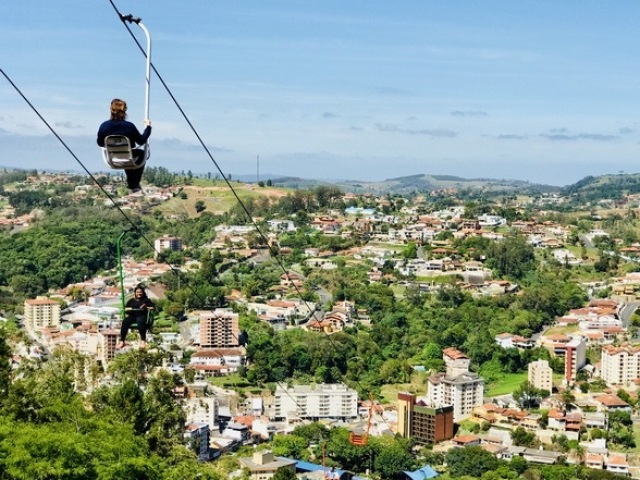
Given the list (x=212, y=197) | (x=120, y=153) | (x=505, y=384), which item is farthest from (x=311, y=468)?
(x=212, y=197)

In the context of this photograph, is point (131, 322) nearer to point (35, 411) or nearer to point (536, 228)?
point (35, 411)

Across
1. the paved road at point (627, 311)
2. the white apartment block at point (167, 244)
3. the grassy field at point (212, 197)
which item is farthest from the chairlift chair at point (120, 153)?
the grassy field at point (212, 197)

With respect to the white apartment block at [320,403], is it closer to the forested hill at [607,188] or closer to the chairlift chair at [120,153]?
the chairlift chair at [120,153]

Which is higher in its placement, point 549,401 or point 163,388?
point 163,388

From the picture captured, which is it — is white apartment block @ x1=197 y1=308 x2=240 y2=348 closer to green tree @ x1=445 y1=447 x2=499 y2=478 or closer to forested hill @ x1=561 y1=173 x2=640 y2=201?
green tree @ x1=445 y1=447 x2=499 y2=478

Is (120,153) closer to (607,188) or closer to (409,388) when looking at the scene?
(409,388)

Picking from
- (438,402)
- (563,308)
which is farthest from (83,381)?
(563,308)
